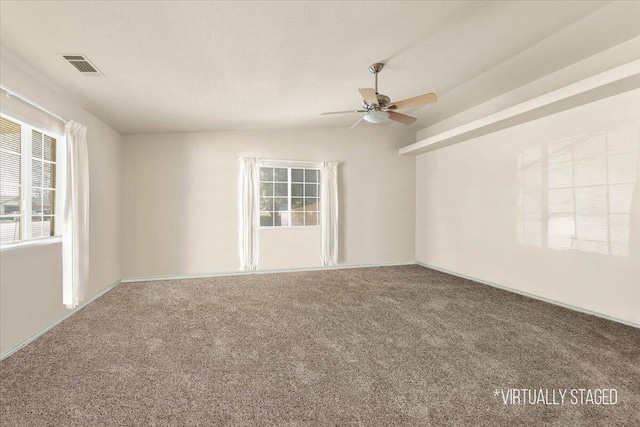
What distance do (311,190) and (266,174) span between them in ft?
3.08

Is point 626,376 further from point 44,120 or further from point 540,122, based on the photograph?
point 44,120

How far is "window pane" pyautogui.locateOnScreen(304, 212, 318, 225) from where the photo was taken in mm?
6035

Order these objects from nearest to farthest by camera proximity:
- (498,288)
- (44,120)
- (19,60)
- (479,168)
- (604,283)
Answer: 1. (19,60)
2. (44,120)
3. (604,283)
4. (498,288)
5. (479,168)

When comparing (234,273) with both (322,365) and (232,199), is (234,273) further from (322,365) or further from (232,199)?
(322,365)

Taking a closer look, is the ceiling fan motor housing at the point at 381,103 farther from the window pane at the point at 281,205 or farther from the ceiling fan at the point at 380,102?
the window pane at the point at 281,205

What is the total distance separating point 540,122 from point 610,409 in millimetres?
3398

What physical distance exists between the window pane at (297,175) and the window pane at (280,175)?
0.44ft

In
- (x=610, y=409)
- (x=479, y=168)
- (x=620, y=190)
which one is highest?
(x=479, y=168)

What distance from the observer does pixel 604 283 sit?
328 cm

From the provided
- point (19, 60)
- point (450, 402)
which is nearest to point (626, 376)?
point (450, 402)

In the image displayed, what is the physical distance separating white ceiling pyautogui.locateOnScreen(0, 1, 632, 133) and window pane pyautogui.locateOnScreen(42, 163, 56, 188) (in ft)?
2.81

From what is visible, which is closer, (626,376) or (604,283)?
(626,376)

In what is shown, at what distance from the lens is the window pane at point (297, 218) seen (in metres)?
5.96

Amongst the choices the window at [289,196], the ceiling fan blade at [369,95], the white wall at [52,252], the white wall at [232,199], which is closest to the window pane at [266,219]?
the window at [289,196]
